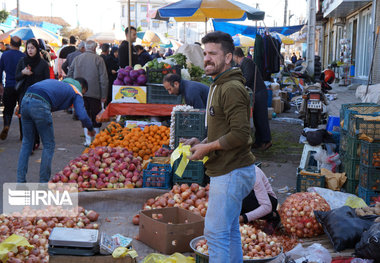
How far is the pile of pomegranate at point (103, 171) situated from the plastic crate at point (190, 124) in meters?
0.81

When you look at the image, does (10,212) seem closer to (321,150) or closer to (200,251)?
(200,251)

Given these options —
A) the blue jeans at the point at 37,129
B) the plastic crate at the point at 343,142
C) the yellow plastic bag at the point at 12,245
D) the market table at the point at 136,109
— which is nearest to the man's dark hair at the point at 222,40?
the yellow plastic bag at the point at 12,245

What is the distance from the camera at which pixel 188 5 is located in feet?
35.7

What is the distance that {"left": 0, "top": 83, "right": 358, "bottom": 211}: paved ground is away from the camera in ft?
24.4

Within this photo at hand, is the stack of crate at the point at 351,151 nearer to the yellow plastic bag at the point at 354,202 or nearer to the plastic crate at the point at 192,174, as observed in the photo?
the yellow plastic bag at the point at 354,202

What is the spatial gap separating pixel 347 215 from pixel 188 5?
7.59 m

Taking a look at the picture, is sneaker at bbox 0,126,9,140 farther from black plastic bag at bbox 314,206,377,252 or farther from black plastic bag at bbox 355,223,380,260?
black plastic bag at bbox 355,223,380,260

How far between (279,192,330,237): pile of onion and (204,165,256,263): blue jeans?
6.28 feet

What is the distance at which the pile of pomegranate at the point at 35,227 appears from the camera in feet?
12.9

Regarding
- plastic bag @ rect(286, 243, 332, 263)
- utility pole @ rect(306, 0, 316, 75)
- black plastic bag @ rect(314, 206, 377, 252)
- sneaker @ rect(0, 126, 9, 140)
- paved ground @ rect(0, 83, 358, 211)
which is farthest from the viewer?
utility pole @ rect(306, 0, 316, 75)

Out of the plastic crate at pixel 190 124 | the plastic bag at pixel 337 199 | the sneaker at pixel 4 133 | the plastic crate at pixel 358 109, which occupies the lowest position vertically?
the plastic bag at pixel 337 199

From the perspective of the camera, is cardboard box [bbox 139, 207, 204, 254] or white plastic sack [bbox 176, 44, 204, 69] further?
white plastic sack [bbox 176, 44, 204, 69]

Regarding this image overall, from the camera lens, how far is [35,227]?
481cm

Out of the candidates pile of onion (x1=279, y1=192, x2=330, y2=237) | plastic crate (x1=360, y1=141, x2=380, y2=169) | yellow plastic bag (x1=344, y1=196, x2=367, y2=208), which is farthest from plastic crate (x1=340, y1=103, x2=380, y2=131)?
pile of onion (x1=279, y1=192, x2=330, y2=237)
